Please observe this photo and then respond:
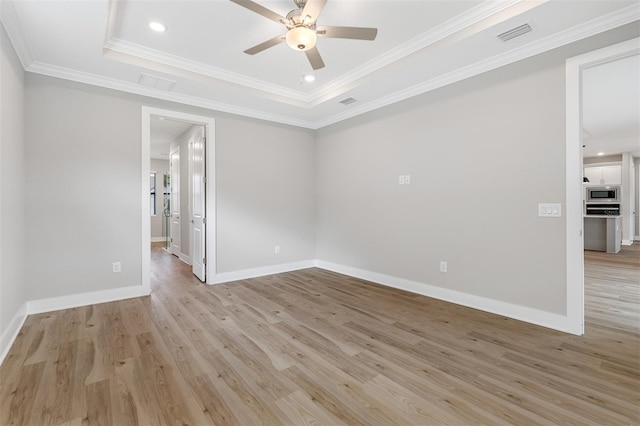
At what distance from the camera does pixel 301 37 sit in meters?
2.34

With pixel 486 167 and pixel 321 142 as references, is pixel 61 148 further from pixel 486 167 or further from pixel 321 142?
pixel 486 167

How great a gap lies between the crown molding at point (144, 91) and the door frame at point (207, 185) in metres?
0.18

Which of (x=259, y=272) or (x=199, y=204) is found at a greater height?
Answer: (x=199, y=204)

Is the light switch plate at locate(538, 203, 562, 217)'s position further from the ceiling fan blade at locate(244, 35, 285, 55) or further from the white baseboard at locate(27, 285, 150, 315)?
the white baseboard at locate(27, 285, 150, 315)

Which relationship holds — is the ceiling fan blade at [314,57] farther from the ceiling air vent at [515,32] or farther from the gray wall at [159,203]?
the gray wall at [159,203]

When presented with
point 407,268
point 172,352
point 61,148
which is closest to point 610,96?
point 407,268

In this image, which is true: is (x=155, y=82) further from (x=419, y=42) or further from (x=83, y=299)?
(x=419, y=42)

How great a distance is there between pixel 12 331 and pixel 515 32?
531 centimetres

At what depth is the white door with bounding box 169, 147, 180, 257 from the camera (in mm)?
6879

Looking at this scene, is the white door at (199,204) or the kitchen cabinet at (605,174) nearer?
the white door at (199,204)

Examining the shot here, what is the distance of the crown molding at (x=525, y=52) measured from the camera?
2.46 meters

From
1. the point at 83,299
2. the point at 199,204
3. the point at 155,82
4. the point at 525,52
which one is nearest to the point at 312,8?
the point at 525,52

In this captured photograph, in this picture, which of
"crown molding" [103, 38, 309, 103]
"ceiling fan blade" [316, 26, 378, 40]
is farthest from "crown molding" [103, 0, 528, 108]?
"ceiling fan blade" [316, 26, 378, 40]

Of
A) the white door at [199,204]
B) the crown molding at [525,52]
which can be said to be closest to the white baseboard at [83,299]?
the white door at [199,204]
